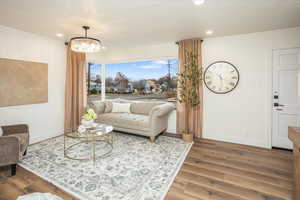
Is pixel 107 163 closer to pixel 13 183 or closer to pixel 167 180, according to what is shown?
pixel 167 180

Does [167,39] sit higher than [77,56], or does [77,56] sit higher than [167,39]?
[167,39]

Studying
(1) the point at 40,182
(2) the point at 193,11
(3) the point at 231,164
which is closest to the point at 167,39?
(2) the point at 193,11

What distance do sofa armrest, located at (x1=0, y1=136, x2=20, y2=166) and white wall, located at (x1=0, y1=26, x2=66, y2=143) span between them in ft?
3.96

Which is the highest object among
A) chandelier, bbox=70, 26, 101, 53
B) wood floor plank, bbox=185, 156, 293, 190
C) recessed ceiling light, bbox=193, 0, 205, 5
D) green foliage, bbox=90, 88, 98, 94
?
recessed ceiling light, bbox=193, 0, 205, 5

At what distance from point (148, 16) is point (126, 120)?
2.33 metres

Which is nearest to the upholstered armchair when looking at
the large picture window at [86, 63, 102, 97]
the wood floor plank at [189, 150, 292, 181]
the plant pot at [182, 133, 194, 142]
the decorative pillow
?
the decorative pillow

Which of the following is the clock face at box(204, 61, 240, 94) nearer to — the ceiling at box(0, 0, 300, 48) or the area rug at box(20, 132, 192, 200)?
the ceiling at box(0, 0, 300, 48)

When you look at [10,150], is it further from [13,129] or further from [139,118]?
[139,118]

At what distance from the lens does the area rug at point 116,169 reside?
1.84m

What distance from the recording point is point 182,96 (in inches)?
146

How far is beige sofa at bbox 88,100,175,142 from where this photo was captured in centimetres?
341

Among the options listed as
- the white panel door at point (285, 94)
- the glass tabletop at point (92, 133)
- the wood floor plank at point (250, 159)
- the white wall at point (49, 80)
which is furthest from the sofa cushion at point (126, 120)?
the white panel door at point (285, 94)

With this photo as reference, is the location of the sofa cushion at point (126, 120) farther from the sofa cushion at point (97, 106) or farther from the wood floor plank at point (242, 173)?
the wood floor plank at point (242, 173)

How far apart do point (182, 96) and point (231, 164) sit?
177 centimetres
